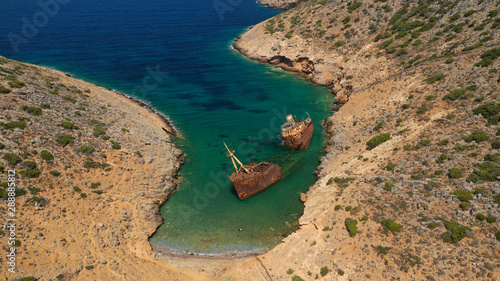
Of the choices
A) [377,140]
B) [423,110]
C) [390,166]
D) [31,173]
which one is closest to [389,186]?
[390,166]

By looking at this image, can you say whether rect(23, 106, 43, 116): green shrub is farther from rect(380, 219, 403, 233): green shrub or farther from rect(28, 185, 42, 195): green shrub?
rect(380, 219, 403, 233): green shrub

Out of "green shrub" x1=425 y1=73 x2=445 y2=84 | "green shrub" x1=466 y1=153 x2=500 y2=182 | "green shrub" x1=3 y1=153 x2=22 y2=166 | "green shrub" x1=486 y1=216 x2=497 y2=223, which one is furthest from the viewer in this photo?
"green shrub" x1=425 y1=73 x2=445 y2=84

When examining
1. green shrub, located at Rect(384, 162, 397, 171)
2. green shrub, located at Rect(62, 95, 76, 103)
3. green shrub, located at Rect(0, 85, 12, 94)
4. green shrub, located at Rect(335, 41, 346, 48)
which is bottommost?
green shrub, located at Rect(384, 162, 397, 171)

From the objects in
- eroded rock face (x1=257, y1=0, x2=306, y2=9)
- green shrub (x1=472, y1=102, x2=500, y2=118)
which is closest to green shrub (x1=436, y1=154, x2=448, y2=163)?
green shrub (x1=472, y1=102, x2=500, y2=118)

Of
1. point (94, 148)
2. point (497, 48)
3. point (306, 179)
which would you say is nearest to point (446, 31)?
point (497, 48)

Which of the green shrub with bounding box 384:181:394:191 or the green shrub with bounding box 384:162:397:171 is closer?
the green shrub with bounding box 384:181:394:191

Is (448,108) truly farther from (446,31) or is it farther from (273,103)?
(273,103)
